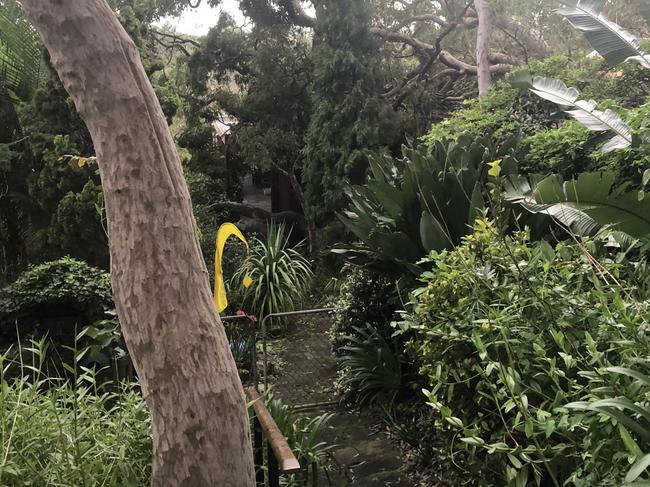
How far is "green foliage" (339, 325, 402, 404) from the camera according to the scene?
191 inches

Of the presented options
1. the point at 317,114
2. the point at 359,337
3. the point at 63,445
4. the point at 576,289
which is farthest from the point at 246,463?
the point at 317,114

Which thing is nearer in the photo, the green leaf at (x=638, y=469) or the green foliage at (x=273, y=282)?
the green leaf at (x=638, y=469)

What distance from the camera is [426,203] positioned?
168 inches

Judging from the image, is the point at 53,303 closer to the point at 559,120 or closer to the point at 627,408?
the point at 627,408

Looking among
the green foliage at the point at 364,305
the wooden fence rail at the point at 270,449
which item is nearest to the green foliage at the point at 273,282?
the green foliage at the point at 364,305

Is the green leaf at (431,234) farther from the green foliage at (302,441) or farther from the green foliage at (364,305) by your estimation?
the green foliage at (302,441)

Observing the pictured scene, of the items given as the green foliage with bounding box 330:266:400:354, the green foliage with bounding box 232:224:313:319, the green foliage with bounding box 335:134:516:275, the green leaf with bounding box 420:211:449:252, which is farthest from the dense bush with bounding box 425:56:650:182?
the green foliage with bounding box 232:224:313:319

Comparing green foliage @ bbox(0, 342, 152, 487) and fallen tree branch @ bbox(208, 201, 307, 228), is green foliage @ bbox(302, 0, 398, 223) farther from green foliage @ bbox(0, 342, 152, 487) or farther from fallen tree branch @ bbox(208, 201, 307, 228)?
green foliage @ bbox(0, 342, 152, 487)

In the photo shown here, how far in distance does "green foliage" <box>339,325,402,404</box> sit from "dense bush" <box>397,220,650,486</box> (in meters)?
1.92

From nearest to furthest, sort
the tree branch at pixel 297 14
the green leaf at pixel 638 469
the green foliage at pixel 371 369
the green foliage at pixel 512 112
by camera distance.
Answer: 1. the green leaf at pixel 638 469
2. the green foliage at pixel 371 369
3. the green foliage at pixel 512 112
4. the tree branch at pixel 297 14

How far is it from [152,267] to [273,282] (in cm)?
614

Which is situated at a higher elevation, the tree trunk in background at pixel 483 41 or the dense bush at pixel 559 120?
the tree trunk in background at pixel 483 41

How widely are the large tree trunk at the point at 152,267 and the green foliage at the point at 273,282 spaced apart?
5787mm

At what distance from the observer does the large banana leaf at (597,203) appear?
283 cm
